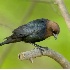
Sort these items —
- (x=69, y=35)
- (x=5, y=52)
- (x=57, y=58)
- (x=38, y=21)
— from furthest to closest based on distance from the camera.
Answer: (x=69, y=35) < (x=5, y=52) < (x=38, y=21) < (x=57, y=58)

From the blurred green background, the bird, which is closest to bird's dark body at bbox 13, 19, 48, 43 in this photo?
the bird

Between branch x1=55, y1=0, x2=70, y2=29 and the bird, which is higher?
branch x1=55, y1=0, x2=70, y2=29

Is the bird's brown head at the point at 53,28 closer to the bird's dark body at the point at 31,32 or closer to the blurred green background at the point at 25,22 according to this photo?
the bird's dark body at the point at 31,32

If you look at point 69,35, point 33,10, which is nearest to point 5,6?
point 33,10

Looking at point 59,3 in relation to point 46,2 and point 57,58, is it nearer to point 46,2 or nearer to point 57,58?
point 57,58

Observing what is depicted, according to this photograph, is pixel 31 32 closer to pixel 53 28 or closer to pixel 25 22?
pixel 53 28

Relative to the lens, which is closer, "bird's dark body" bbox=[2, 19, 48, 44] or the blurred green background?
"bird's dark body" bbox=[2, 19, 48, 44]

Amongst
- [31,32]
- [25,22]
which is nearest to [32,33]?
[31,32]

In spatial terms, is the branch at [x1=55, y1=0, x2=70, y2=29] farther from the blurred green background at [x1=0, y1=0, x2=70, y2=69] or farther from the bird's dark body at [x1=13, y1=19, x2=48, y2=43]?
the blurred green background at [x1=0, y1=0, x2=70, y2=69]
